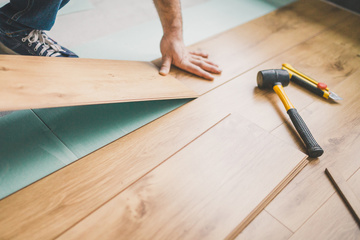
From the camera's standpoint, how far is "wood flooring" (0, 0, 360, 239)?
904 millimetres

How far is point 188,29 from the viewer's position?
2086mm

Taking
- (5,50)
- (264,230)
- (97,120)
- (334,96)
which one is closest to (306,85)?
(334,96)

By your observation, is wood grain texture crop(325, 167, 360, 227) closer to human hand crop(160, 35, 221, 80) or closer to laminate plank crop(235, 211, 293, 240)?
Result: laminate plank crop(235, 211, 293, 240)

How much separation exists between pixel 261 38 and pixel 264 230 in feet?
4.73

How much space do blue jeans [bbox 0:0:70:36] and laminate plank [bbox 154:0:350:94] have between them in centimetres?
63

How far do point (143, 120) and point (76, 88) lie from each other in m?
0.35

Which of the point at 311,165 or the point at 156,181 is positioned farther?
the point at 311,165

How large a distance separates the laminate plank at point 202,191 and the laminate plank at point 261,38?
0.44 metres

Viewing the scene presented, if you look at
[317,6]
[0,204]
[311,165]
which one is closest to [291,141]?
[311,165]

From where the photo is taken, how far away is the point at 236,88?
1.53 meters

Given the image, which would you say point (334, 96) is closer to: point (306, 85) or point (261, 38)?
point (306, 85)

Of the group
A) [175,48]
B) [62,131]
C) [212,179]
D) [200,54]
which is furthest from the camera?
[200,54]

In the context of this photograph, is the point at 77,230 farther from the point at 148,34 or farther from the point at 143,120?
the point at 148,34

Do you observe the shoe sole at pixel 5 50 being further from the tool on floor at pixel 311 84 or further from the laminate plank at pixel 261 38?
the tool on floor at pixel 311 84
